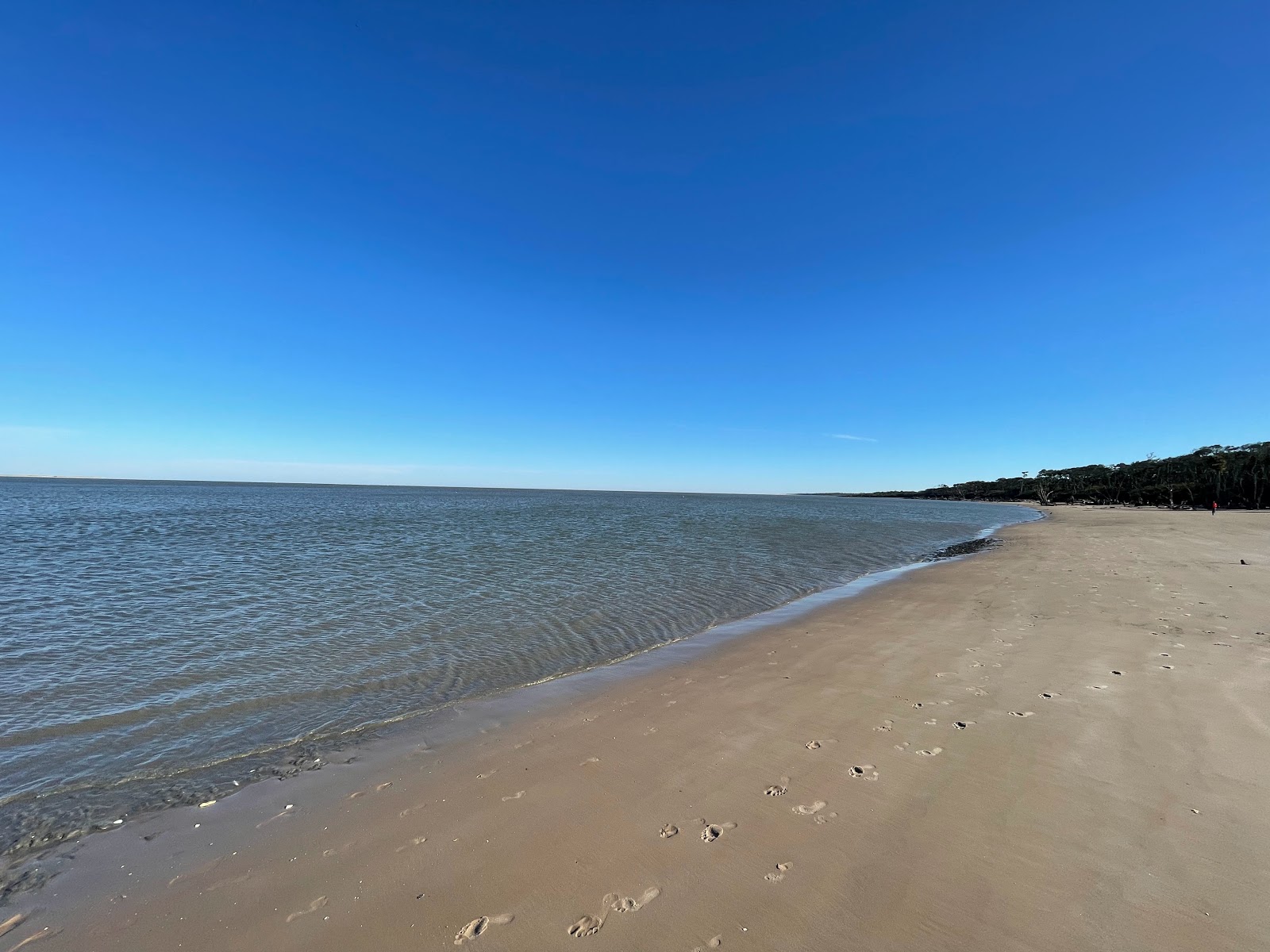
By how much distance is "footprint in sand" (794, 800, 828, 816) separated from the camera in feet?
13.0

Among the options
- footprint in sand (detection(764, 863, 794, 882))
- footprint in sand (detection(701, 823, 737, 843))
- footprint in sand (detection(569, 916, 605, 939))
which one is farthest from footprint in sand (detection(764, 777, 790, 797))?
footprint in sand (detection(569, 916, 605, 939))

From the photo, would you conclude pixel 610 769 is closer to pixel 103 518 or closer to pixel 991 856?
pixel 991 856

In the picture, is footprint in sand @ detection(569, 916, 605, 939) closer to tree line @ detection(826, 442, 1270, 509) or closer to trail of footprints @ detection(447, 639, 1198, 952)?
trail of footprints @ detection(447, 639, 1198, 952)

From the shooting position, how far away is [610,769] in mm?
4965

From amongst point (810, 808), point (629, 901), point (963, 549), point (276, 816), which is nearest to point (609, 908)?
point (629, 901)

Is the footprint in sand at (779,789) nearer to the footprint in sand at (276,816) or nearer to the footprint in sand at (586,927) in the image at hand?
the footprint in sand at (586,927)

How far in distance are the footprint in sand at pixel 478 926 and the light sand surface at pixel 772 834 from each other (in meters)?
0.01

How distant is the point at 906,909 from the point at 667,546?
2216 centimetres

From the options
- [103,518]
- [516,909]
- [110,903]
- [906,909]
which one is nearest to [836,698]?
[906,909]

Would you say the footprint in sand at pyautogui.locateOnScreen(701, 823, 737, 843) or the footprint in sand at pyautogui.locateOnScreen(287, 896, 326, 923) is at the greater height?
the footprint in sand at pyautogui.locateOnScreen(701, 823, 737, 843)

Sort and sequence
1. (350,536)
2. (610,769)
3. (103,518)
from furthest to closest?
(103,518), (350,536), (610,769)

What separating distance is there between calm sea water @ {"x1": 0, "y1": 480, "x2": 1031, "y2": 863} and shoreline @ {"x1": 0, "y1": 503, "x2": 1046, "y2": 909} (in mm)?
100

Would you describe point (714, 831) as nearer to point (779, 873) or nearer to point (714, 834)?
point (714, 834)

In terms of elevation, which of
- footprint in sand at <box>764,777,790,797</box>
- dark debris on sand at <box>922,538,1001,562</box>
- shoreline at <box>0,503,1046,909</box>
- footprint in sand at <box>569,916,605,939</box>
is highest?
dark debris on sand at <box>922,538,1001,562</box>
